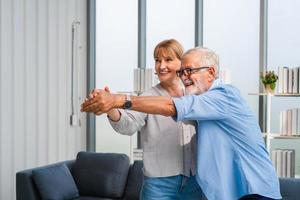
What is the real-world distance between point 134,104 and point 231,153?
379 millimetres

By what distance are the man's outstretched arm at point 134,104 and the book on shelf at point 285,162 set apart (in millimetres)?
3679

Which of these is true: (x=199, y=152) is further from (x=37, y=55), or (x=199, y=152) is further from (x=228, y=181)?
(x=37, y=55)

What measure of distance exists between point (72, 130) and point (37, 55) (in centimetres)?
114

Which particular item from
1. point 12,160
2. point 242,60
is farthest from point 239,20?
point 12,160

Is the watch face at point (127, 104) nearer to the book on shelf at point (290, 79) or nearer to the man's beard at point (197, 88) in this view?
the man's beard at point (197, 88)

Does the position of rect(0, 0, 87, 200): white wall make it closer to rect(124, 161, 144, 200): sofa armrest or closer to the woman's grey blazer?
rect(124, 161, 144, 200): sofa armrest

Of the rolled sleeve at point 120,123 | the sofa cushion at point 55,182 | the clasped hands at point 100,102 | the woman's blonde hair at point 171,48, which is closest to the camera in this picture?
the clasped hands at point 100,102

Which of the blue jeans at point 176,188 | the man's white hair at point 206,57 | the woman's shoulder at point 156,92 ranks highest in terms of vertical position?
the man's white hair at point 206,57

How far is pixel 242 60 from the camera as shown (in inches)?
219

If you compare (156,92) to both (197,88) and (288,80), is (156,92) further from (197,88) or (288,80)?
(288,80)

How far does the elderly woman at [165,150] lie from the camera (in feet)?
6.14

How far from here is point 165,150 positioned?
1.91 m

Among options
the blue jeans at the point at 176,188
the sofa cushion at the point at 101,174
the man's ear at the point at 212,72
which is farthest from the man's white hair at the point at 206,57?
the sofa cushion at the point at 101,174

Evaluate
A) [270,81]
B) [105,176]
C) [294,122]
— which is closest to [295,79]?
[270,81]
